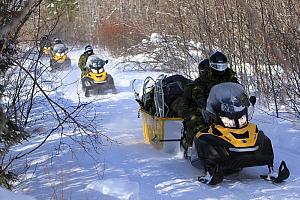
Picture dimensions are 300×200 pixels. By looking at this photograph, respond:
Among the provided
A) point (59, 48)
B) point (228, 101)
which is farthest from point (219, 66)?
point (59, 48)

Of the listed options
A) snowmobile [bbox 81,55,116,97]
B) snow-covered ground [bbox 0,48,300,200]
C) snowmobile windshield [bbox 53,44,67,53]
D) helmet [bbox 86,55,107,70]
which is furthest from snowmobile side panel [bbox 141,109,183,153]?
snowmobile windshield [bbox 53,44,67,53]

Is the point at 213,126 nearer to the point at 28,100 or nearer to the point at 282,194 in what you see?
the point at 282,194

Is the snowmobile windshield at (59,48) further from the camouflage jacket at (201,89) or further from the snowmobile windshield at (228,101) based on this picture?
the snowmobile windshield at (228,101)

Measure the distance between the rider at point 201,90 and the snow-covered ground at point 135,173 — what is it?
57cm

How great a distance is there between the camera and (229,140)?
17.5 feet

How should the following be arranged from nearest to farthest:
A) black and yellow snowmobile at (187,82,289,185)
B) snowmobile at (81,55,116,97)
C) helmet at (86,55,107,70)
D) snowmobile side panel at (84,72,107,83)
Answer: black and yellow snowmobile at (187,82,289,185) < snowmobile at (81,55,116,97) < snowmobile side panel at (84,72,107,83) < helmet at (86,55,107,70)

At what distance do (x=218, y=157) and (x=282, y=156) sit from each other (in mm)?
1450

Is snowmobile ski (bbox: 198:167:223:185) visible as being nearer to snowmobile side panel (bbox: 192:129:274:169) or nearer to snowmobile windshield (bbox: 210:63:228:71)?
snowmobile side panel (bbox: 192:129:274:169)

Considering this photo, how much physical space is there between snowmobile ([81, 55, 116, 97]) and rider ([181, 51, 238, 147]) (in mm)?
7938

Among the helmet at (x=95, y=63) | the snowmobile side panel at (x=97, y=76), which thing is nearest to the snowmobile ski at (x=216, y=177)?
the snowmobile side panel at (x=97, y=76)

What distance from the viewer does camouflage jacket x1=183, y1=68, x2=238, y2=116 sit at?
624 cm

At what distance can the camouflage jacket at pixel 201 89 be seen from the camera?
6238 mm

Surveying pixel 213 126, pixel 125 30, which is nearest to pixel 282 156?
pixel 213 126

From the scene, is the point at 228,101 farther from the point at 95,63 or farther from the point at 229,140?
the point at 95,63
